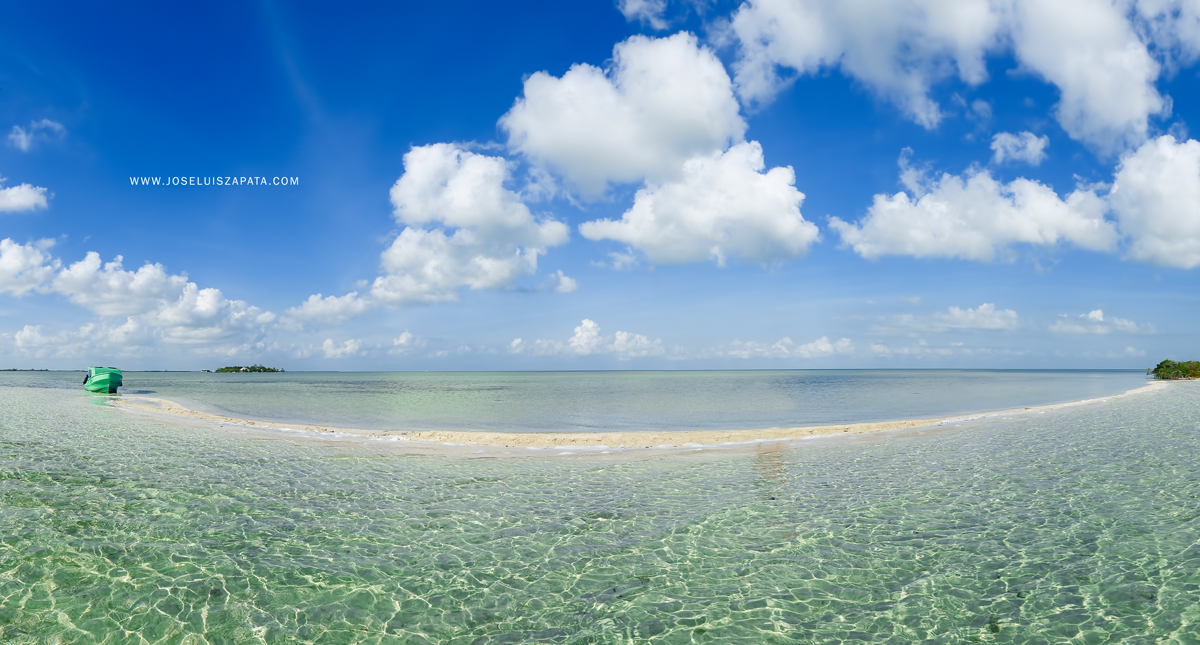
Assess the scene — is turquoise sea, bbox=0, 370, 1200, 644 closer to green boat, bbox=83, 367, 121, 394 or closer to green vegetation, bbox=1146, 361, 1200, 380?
green boat, bbox=83, 367, 121, 394

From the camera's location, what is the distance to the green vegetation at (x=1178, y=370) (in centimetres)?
10525

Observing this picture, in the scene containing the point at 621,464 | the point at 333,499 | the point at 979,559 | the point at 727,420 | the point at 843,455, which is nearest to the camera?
the point at 979,559

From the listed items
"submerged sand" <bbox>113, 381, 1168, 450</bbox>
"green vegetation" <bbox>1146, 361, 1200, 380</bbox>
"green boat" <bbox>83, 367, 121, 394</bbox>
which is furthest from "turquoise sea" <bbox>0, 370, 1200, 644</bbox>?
"green vegetation" <bbox>1146, 361, 1200, 380</bbox>

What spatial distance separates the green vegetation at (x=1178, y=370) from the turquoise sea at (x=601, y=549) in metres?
120

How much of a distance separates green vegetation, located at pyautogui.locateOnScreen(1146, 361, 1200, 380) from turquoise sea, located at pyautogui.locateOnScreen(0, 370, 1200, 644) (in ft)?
394

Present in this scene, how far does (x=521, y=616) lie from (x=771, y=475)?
13.1m

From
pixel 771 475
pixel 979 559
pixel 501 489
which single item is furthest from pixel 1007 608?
pixel 501 489

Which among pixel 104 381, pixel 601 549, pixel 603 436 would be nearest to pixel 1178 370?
pixel 603 436

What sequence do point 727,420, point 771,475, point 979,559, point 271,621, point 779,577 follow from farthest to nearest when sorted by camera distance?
point 727,420 < point 771,475 < point 979,559 < point 779,577 < point 271,621

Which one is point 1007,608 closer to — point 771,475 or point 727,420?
point 771,475

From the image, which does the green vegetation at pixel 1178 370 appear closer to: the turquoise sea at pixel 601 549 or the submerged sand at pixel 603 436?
the submerged sand at pixel 603 436

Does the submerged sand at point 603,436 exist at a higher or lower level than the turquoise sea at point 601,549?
lower

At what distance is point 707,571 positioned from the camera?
1095 cm

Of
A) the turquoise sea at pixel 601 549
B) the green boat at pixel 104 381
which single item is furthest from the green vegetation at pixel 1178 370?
the green boat at pixel 104 381
